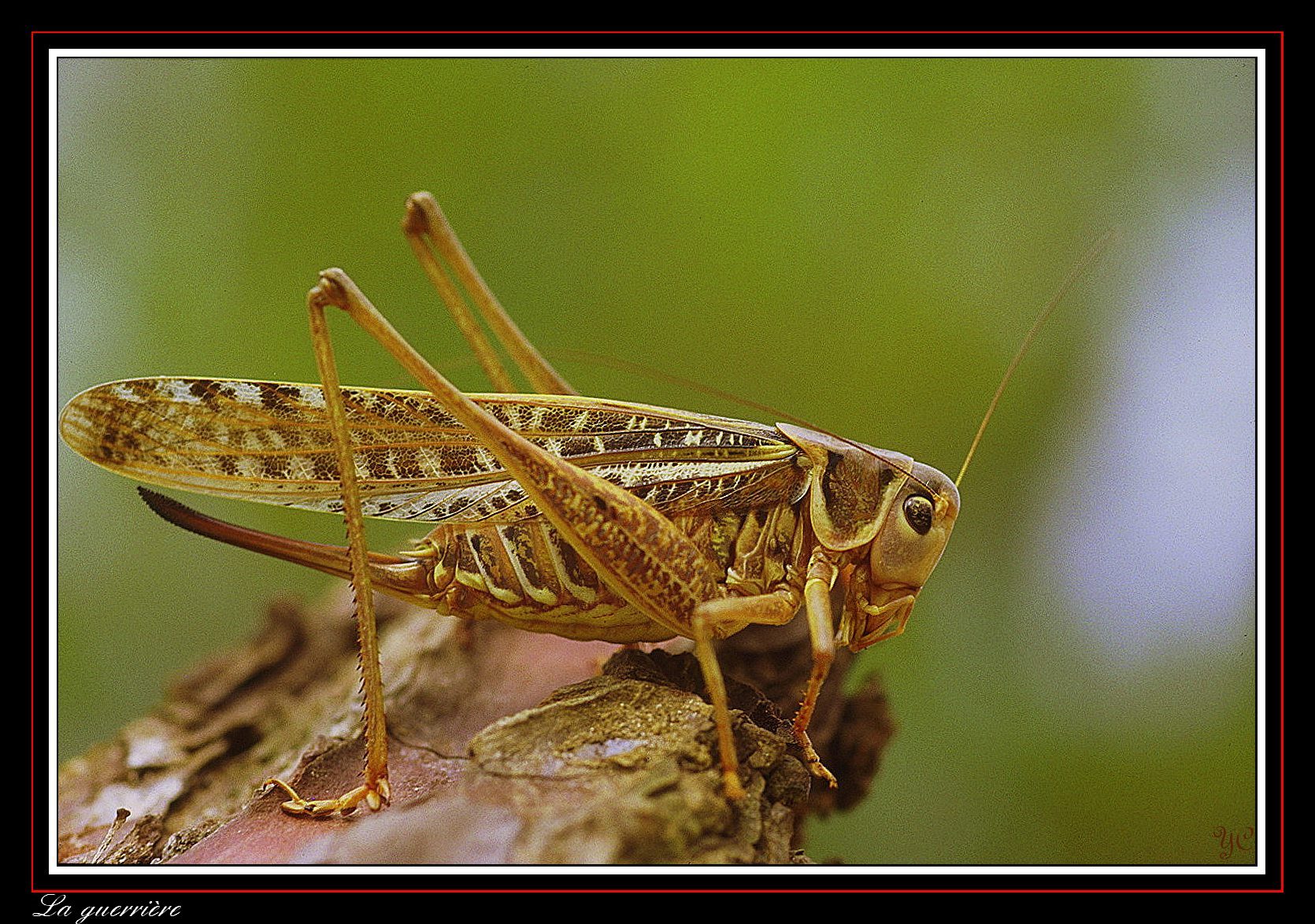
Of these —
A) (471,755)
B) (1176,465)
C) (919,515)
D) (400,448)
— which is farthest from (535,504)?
(1176,465)

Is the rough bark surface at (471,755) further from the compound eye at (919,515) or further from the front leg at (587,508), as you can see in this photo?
the compound eye at (919,515)

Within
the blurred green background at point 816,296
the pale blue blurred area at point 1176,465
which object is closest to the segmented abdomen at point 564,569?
the blurred green background at point 816,296

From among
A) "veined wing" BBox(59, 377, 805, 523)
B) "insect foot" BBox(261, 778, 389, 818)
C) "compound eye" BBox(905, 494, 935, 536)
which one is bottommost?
"insect foot" BBox(261, 778, 389, 818)

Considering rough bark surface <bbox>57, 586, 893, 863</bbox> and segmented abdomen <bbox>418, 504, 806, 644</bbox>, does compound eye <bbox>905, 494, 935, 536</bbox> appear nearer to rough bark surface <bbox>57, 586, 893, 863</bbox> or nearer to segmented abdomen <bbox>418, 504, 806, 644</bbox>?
segmented abdomen <bbox>418, 504, 806, 644</bbox>

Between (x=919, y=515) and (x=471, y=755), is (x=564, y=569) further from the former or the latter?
(x=919, y=515)

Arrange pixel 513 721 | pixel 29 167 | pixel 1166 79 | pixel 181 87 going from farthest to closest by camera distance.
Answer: pixel 181 87, pixel 1166 79, pixel 29 167, pixel 513 721

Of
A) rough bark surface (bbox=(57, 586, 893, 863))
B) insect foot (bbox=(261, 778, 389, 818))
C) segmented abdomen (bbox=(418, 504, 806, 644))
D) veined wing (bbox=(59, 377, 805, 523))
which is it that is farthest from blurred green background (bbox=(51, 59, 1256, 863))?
insect foot (bbox=(261, 778, 389, 818))
